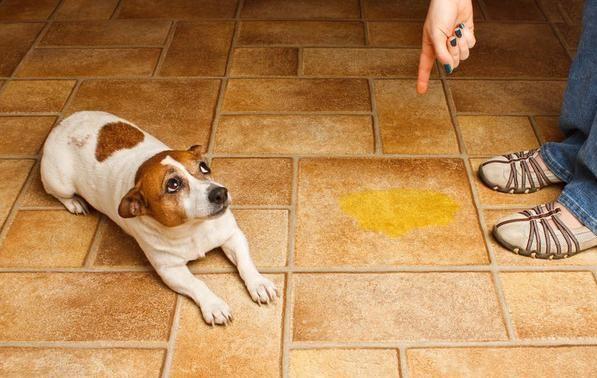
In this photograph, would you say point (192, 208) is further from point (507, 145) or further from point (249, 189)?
point (507, 145)

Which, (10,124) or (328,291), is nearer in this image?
(328,291)

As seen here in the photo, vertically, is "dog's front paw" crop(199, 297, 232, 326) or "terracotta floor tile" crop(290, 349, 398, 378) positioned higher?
"dog's front paw" crop(199, 297, 232, 326)

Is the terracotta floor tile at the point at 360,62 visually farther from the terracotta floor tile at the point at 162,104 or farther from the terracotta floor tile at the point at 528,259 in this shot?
the terracotta floor tile at the point at 528,259

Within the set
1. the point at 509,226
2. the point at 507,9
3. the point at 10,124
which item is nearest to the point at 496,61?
the point at 507,9

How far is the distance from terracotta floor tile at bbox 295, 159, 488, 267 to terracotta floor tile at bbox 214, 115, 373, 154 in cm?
10

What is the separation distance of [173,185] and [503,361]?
1.07 metres

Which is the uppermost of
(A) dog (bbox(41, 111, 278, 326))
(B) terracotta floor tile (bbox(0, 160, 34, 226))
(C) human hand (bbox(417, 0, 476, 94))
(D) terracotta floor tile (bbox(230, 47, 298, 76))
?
(C) human hand (bbox(417, 0, 476, 94))

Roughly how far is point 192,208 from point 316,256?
0.52 m

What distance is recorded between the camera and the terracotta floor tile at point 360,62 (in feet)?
9.59

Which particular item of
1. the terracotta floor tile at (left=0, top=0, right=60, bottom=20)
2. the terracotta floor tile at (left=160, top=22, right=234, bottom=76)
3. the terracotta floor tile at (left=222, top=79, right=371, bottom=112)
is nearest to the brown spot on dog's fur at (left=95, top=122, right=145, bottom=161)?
the terracotta floor tile at (left=222, top=79, right=371, bottom=112)

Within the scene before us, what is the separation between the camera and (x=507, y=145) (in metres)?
2.48

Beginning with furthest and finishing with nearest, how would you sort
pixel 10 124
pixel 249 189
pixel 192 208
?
pixel 10 124
pixel 249 189
pixel 192 208

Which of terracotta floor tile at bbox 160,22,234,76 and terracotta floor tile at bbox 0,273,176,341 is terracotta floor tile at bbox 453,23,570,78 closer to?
terracotta floor tile at bbox 160,22,234,76

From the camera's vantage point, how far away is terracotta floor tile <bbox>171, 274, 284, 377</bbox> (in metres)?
1.75
